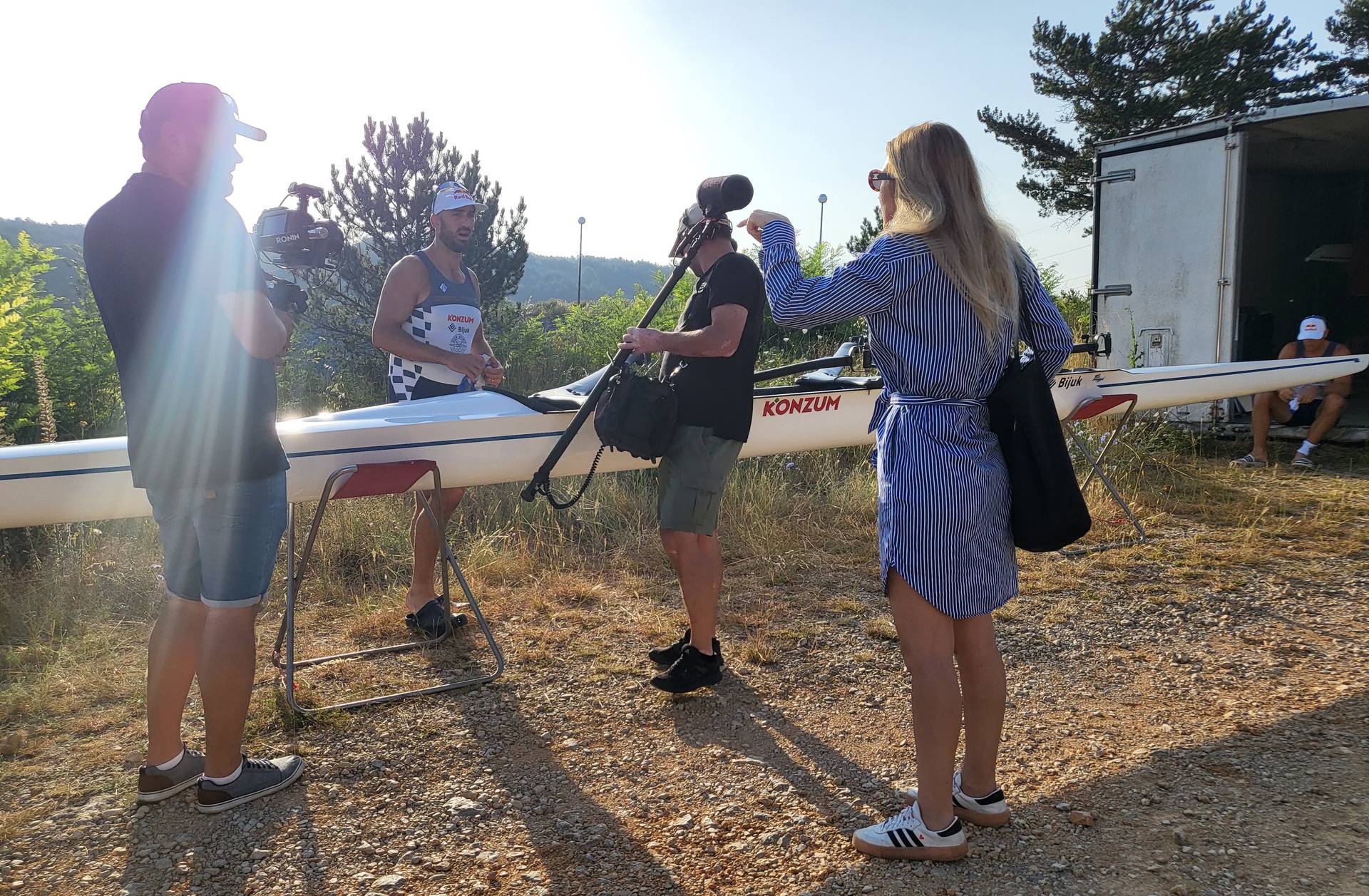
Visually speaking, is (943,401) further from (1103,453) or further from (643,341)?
(1103,453)

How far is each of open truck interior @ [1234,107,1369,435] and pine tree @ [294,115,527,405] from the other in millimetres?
8837

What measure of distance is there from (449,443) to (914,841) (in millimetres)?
2170

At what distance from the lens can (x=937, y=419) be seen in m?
1.89

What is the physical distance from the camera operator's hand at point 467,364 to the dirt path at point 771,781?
106 cm

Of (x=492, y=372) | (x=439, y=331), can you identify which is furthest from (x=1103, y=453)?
(x=439, y=331)

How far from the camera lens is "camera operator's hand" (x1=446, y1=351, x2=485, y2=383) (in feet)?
11.2

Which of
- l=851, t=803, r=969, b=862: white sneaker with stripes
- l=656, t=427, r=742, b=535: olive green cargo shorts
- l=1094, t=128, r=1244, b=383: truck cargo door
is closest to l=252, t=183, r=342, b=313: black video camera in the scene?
l=656, t=427, r=742, b=535: olive green cargo shorts

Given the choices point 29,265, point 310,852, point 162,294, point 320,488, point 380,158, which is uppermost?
point 380,158

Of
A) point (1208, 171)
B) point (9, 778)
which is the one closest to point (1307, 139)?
point (1208, 171)

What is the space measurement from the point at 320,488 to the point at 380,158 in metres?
10.3

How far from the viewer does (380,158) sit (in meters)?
12.2

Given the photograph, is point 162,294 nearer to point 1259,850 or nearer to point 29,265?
point 1259,850

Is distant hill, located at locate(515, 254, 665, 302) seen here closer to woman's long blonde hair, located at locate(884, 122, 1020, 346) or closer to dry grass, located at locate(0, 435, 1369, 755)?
dry grass, located at locate(0, 435, 1369, 755)

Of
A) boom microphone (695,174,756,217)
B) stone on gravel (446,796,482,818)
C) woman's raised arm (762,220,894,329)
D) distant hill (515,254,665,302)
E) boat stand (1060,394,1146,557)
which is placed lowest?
stone on gravel (446,796,482,818)
